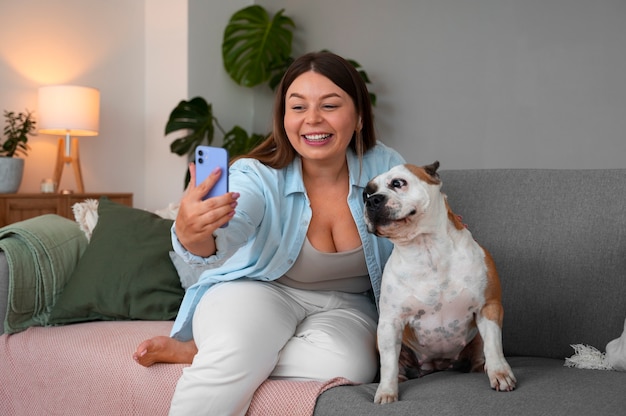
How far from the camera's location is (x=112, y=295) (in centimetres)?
230

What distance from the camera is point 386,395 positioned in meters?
1.51

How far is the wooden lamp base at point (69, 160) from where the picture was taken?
422 cm

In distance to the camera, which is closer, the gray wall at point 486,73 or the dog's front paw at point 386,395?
the dog's front paw at point 386,395

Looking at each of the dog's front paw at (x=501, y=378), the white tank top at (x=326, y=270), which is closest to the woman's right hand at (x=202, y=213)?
the white tank top at (x=326, y=270)

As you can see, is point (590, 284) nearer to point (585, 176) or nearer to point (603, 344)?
point (603, 344)

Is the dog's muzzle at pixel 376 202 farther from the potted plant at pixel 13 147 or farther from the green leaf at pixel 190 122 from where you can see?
the green leaf at pixel 190 122

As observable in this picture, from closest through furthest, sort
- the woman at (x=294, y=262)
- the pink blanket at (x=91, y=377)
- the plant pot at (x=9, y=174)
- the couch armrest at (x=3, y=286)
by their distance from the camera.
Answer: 1. the woman at (x=294, y=262)
2. the pink blanket at (x=91, y=377)
3. the couch armrest at (x=3, y=286)
4. the plant pot at (x=9, y=174)

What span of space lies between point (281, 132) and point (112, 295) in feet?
2.68

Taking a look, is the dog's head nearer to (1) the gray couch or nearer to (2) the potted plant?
(1) the gray couch

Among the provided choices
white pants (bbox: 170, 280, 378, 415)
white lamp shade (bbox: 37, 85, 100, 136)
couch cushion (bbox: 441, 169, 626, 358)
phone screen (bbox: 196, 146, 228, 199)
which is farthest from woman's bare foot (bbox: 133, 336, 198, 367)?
white lamp shade (bbox: 37, 85, 100, 136)

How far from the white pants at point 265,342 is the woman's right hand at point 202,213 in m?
0.25

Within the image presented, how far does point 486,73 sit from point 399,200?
2759 millimetres

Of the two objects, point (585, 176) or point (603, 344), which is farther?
point (585, 176)

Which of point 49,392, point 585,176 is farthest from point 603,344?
point 49,392
